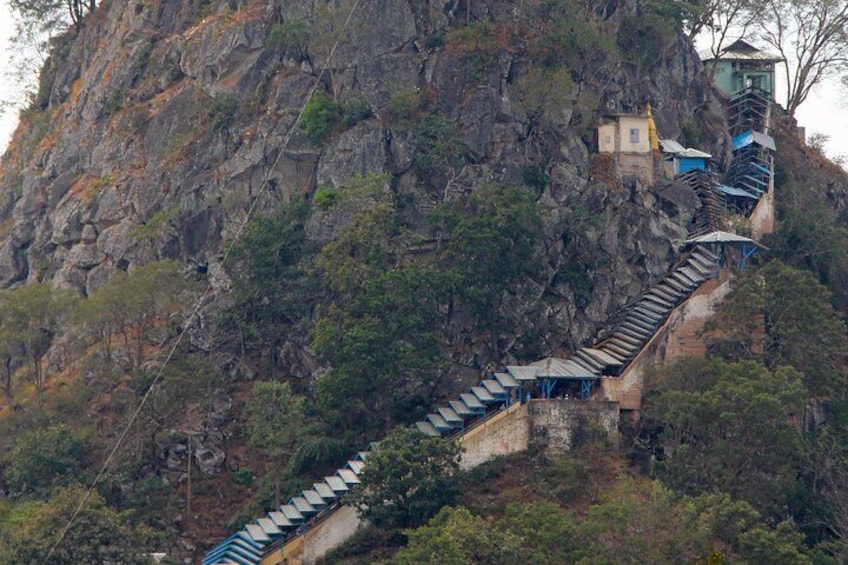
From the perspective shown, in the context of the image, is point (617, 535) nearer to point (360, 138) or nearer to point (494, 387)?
point (494, 387)

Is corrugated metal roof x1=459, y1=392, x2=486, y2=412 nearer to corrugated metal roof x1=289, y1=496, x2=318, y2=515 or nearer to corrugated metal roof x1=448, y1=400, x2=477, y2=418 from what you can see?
corrugated metal roof x1=448, y1=400, x2=477, y2=418

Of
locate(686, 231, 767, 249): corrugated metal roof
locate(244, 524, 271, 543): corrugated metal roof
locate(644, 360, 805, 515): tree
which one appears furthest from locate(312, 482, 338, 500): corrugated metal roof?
locate(686, 231, 767, 249): corrugated metal roof

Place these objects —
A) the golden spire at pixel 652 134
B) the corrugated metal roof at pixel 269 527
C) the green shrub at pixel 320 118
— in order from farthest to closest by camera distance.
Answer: the golden spire at pixel 652 134 < the green shrub at pixel 320 118 < the corrugated metal roof at pixel 269 527

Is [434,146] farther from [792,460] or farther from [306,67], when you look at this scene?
[792,460]

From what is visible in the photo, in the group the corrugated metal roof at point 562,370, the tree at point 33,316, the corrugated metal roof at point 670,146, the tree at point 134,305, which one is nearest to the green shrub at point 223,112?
the tree at point 134,305

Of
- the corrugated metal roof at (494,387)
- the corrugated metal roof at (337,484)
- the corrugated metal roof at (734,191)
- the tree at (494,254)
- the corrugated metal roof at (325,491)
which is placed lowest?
the corrugated metal roof at (325,491)

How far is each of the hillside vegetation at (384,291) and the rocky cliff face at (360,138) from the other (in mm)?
112

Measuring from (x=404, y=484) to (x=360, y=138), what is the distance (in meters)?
15.2

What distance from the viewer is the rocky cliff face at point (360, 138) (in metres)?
67.8

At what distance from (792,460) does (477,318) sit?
37.1 feet

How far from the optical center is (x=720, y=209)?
2798 inches

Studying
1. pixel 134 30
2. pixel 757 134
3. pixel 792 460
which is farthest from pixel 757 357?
pixel 134 30

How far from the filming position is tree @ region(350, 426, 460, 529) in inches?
2275

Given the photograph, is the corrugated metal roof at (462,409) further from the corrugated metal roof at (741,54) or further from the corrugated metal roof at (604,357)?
the corrugated metal roof at (741,54)
